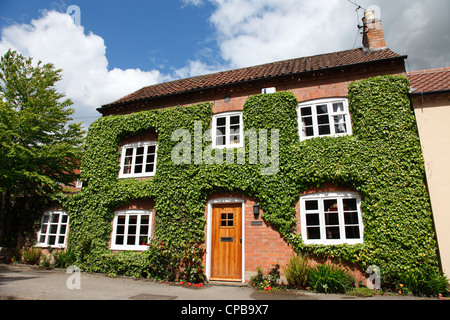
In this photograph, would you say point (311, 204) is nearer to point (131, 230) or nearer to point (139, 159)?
point (131, 230)

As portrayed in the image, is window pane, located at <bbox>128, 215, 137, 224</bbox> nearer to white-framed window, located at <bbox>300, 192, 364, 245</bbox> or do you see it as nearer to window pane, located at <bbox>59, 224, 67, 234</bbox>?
window pane, located at <bbox>59, 224, 67, 234</bbox>

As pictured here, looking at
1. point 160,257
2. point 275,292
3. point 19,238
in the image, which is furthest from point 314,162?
point 19,238

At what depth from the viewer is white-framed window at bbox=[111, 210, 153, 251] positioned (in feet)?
34.5

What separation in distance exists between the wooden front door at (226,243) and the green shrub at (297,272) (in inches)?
69.2

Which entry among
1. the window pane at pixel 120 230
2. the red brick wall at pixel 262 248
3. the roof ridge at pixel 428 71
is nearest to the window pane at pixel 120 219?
the window pane at pixel 120 230

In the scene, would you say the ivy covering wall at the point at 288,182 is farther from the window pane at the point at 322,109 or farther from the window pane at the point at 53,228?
the window pane at the point at 53,228

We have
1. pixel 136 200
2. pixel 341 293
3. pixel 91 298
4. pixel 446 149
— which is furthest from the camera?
pixel 136 200

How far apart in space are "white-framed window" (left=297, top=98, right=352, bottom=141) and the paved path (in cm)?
531

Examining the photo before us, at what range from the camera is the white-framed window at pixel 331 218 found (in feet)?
27.3

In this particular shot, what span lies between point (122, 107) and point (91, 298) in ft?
29.1

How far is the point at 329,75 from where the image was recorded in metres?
9.84

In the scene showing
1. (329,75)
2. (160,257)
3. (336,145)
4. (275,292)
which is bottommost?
(275,292)

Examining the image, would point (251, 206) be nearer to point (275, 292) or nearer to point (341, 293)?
point (275, 292)

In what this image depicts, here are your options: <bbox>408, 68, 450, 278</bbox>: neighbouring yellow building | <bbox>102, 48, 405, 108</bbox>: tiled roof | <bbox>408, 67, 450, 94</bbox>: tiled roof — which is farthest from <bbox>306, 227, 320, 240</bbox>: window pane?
<bbox>102, 48, 405, 108</bbox>: tiled roof
